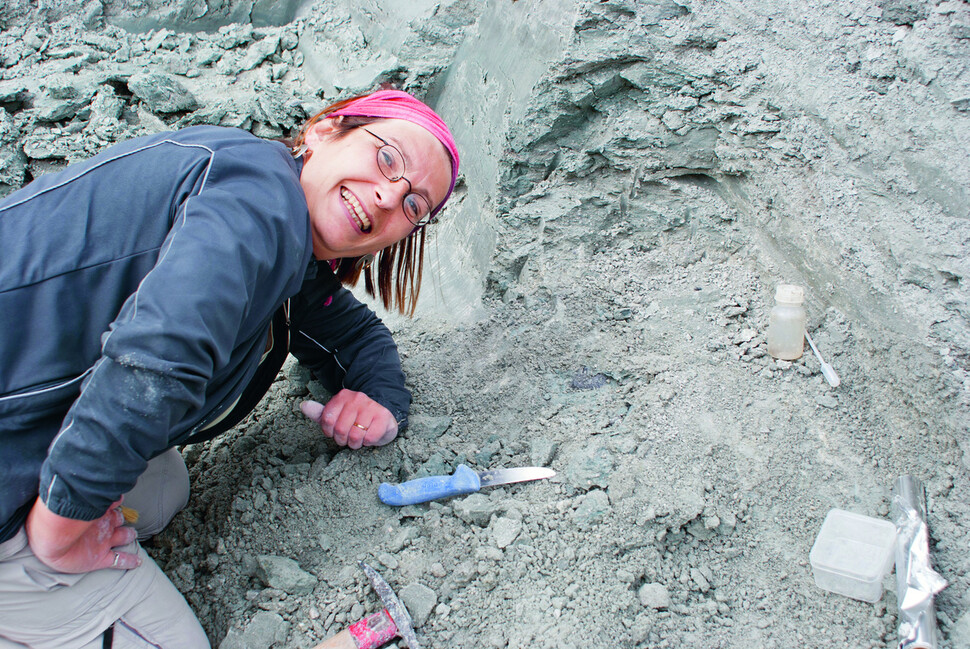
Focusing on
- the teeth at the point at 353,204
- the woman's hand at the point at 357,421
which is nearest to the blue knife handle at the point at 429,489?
the woman's hand at the point at 357,421

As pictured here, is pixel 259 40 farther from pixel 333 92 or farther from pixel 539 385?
pixel 539 385

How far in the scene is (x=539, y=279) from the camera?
2346 millimetres

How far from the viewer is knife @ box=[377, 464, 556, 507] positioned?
5.43 ft

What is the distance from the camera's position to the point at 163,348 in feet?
3.46

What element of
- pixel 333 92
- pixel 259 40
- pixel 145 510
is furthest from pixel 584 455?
pixel 259 40

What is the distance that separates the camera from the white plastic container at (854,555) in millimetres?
1320

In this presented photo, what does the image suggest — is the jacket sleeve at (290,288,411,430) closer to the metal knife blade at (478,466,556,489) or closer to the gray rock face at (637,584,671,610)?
the metal knife blade at (478,466,556,489)

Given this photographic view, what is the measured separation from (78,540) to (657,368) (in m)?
1.50

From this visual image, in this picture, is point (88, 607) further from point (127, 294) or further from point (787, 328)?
point (787, 328)

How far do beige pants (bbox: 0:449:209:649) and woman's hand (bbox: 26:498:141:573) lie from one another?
0.03 m

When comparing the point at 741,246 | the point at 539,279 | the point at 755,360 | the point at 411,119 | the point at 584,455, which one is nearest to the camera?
the point at 411,119

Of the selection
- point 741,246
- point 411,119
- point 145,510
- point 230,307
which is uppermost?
point 411,119

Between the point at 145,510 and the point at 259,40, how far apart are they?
3.41 meters

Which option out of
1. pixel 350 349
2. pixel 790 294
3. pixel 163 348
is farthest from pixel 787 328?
pixel 163 348
